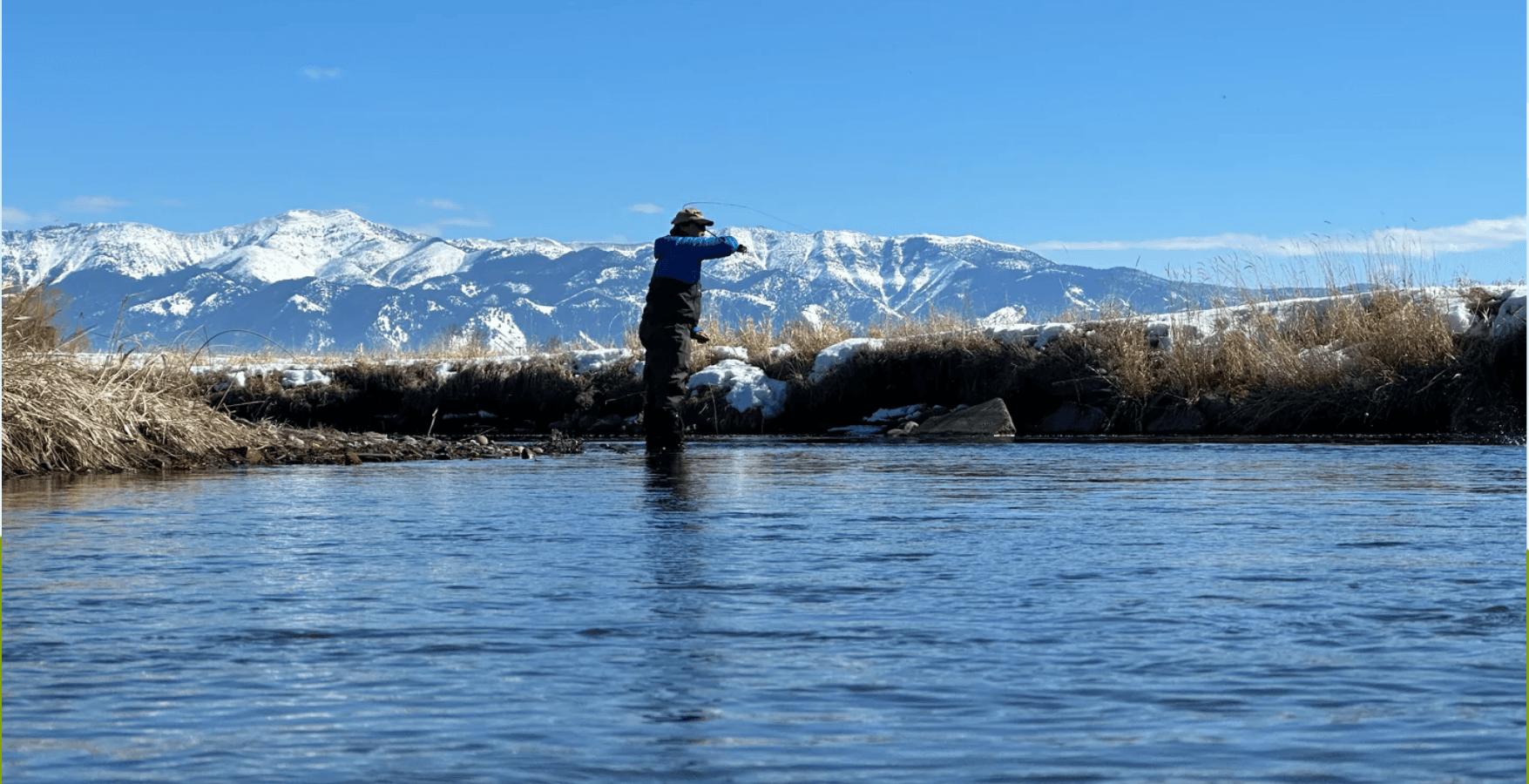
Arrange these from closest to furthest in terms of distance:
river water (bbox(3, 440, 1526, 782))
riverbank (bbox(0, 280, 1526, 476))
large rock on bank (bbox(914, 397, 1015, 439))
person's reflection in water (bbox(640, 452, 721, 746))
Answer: river water (bbox(3, 440, 1526, 782)), person's reflection in water (bbox(640, 452, 721, 746)), riverbank (bbox(0, 280, 1526, 476)), large rock on bank (bbox(914, 397, 1015, 439))

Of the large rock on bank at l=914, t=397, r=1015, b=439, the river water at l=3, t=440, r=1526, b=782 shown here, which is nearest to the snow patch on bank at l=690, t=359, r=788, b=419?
the large rock on bank at l=914, t=397, r=1015, b=439

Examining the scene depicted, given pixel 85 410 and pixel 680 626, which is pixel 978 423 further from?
pixel 680 626

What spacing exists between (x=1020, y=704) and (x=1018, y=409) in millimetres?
17851

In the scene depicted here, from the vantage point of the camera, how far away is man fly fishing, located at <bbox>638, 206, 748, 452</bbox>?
14891 millimetres

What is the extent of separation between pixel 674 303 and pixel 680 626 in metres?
10.8

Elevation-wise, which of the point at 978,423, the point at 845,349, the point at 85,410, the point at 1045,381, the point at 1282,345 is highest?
the point at 845,349

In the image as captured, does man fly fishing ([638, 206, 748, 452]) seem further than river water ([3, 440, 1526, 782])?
Yes

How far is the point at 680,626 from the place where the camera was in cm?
434

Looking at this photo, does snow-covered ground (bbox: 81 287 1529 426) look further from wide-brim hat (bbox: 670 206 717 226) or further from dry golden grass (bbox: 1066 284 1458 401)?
wide-brim hat (bbox: 670 206 717 226)

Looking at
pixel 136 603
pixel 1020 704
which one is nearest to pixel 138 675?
pixel 136 603

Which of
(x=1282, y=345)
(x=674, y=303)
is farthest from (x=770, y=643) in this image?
(x=1282, y=345)

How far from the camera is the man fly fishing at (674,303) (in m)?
14.9

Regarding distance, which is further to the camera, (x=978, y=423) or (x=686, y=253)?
(x=978, y=423)

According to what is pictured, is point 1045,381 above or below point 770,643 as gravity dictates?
above
